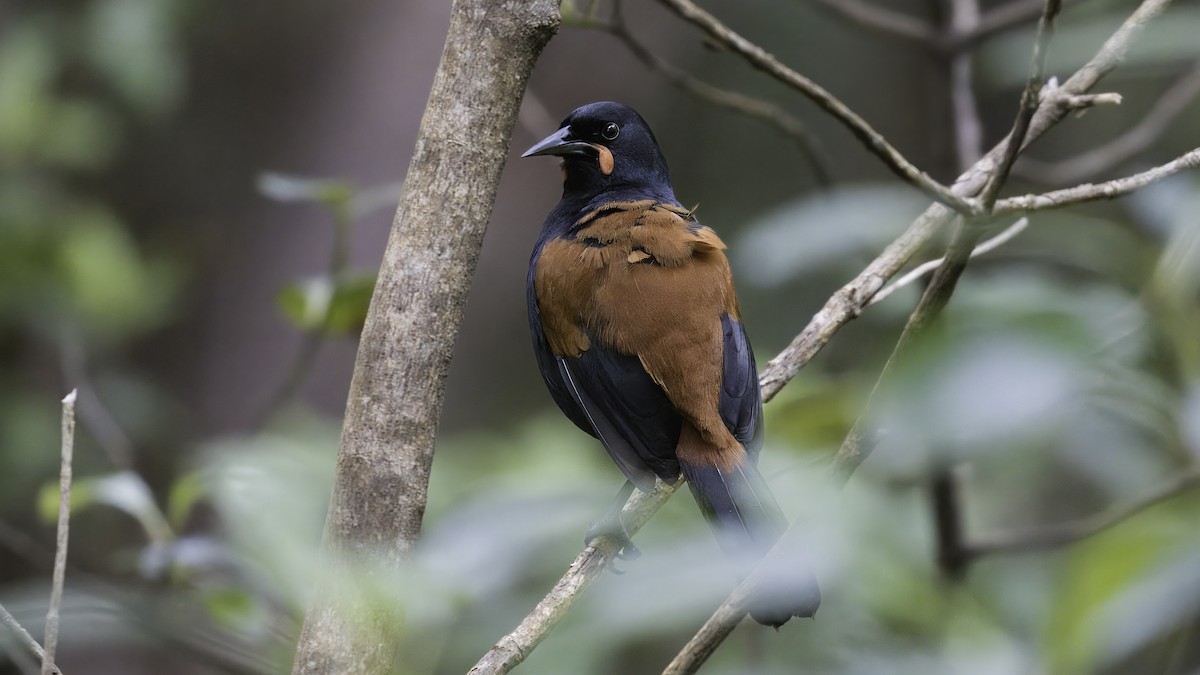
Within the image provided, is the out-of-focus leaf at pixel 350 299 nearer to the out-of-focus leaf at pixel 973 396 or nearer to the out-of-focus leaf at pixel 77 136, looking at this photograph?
the out-of-focus leaf at pixel 973 396

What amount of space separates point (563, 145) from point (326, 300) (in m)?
0.80

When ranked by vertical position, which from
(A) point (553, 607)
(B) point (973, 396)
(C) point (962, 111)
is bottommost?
(B) point (973, 396)

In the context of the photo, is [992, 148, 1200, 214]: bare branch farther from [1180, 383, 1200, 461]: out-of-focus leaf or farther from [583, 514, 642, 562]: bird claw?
[583, 514, 642, 562]: bird claw

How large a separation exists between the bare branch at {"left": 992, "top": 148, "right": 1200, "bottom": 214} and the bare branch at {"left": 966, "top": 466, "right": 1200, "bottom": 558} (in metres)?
0.45

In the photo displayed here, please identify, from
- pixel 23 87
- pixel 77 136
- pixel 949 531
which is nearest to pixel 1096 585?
pixel 949 531

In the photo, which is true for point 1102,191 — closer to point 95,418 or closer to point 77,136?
point 95,418

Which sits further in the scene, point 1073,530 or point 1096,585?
point 1073,530

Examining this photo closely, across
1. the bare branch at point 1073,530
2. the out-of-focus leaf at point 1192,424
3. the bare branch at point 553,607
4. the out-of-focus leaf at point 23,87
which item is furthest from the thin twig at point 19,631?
the out-of-focus leaf at point 23,87

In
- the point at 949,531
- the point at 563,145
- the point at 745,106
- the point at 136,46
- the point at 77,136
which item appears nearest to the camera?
the point at 949,531

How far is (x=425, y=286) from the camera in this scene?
1755 millimetres

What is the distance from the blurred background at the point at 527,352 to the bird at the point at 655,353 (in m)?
0.15

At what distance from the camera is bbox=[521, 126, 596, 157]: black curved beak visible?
3.03 metres

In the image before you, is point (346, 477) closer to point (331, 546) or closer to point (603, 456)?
point (331, 546)

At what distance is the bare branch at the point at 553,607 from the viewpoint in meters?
1.56
